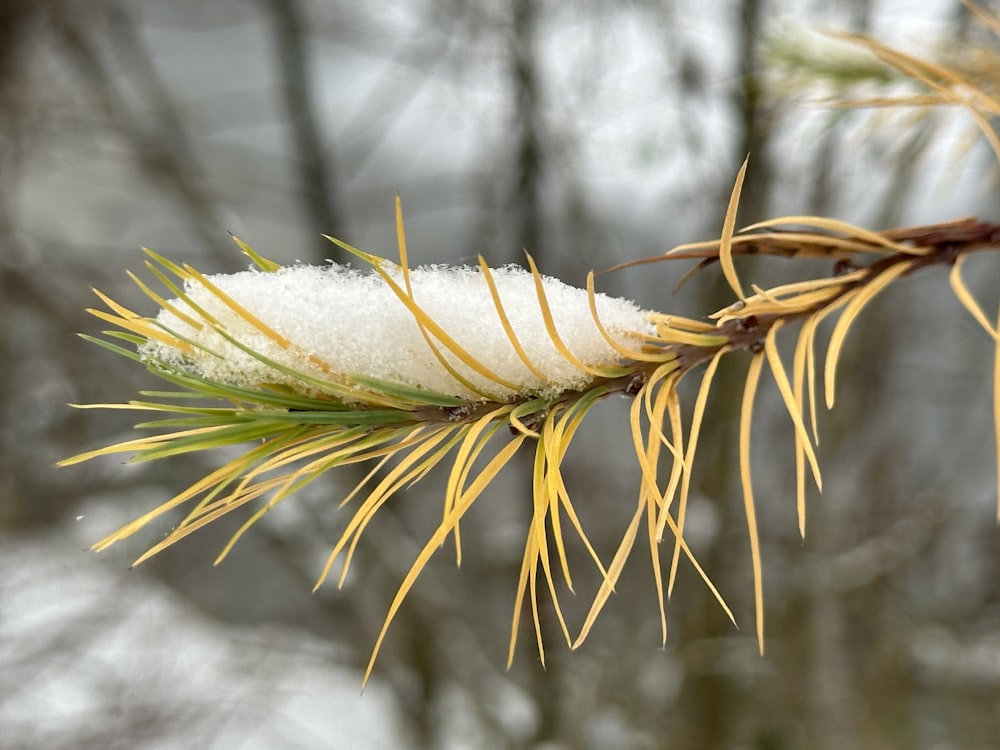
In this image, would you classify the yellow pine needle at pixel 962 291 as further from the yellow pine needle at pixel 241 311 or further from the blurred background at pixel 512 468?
the blurred background at pixel 512 468

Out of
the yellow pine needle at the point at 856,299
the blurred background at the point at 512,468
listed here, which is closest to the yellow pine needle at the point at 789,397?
the yellow pine needle at the point at 856,299

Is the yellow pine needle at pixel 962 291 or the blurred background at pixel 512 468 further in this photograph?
the blurred background at pixel 512 468

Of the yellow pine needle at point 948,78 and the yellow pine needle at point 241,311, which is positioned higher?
the yellow pine needle at point 948,78

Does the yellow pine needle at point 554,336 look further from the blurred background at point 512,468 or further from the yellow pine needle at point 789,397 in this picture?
the blurred background at point 512,468

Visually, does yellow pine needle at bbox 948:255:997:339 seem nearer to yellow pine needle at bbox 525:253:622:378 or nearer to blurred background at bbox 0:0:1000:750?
yellow pine needle at bbox 525:253:622:378

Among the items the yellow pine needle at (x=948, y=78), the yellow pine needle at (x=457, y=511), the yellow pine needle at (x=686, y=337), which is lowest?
the yellow pine needle at (x=457, y=511)

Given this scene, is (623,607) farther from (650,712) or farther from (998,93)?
(998,93)

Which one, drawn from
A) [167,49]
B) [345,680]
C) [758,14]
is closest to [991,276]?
[758,14]

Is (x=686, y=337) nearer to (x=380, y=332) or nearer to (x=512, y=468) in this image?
(x=380, y=332)
